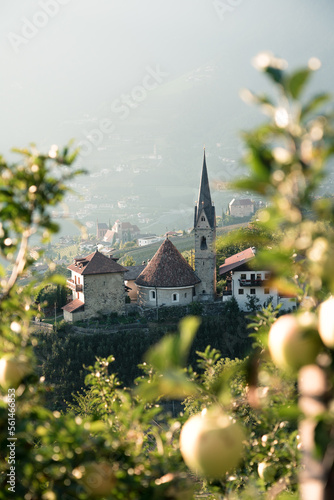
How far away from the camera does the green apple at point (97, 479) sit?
195 centimetres

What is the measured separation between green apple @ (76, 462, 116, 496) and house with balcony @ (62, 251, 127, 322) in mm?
30669

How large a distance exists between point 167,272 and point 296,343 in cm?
3263

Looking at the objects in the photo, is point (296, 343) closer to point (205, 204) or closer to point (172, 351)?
point (172, 351)

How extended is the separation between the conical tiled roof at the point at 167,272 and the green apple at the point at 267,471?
29.9 metres

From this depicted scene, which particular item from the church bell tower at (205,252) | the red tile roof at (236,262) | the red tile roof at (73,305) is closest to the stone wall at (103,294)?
the red tile roof at (73,305)

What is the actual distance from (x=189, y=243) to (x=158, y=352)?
78665 mm

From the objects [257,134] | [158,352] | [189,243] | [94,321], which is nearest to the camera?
[158,352]

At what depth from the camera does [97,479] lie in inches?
77.7

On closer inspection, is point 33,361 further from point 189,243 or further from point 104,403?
point 189,243

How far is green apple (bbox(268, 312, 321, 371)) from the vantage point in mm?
1397

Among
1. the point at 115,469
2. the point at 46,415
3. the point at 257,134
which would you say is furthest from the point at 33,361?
the point at 257,134

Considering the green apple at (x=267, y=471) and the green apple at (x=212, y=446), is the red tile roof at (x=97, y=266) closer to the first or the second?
the green apple at (x=267, y=471)

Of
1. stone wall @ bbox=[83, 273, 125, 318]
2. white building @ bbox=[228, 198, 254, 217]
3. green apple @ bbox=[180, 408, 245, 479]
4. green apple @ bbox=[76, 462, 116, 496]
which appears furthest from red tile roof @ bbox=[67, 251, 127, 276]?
white building @ bbox=[228, 198, 254, 217]

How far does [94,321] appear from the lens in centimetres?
3234
